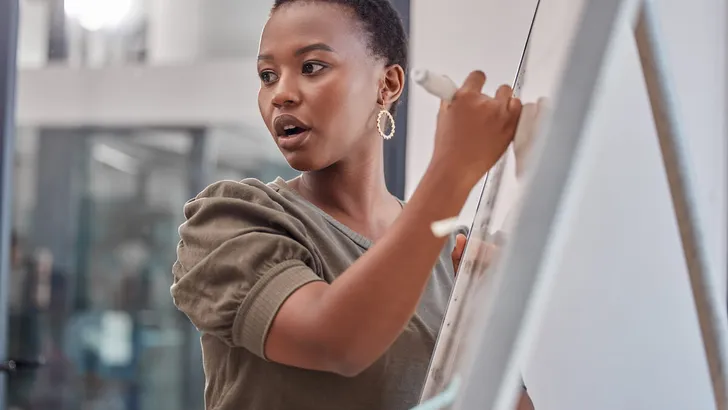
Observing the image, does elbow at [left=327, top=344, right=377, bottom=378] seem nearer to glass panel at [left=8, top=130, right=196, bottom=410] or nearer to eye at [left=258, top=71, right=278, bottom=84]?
eye at [left=258, top=71, right=278, bottom=84]

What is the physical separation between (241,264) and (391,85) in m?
0.14

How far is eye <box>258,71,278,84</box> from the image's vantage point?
0.46 metres

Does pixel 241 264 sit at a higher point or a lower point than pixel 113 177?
lower

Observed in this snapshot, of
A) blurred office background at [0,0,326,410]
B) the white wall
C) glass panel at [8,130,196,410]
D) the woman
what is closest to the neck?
the woman

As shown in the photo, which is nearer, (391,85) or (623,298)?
(391,85)

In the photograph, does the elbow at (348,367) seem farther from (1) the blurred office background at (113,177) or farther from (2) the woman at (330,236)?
(1) the blurred office background at (113,177)

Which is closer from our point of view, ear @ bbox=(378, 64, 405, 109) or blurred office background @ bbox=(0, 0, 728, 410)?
ear @ bbox=(378, 64, 405, 109)

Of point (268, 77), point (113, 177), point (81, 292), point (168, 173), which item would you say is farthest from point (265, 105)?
point (81, 292)

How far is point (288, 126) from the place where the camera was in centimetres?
46

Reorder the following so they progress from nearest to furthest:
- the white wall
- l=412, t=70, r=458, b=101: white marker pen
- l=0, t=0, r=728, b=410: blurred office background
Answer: l=412, t=70, r=458, b=101: white marker pen, l=0, t=0, r=728, b=410: blurred office background, the white wall

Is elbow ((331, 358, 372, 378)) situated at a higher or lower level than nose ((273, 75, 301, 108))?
lower

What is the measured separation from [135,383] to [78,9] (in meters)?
0.71

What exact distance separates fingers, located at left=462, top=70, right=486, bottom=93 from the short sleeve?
121mm

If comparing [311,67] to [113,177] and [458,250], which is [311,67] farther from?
[113,177]
